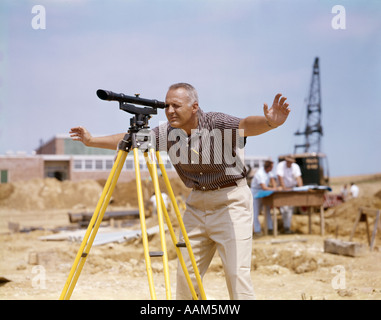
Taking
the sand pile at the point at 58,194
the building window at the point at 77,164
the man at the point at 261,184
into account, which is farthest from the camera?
the building window at the point at 77,164

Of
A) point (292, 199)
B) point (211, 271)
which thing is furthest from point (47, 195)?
point (211, 271)

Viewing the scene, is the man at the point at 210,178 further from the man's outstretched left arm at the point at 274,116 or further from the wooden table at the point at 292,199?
the wooden table at the point at 292,199

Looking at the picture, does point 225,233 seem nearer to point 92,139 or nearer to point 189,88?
point 189,88

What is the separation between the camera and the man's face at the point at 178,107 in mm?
2791

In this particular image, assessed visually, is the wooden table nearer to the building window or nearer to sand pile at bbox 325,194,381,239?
sand pile at bbox 325,194,381,239

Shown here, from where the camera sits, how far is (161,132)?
3.04 meters

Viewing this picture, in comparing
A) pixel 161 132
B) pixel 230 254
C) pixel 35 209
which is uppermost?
pixel 161 132

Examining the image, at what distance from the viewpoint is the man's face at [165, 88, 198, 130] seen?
279 cm

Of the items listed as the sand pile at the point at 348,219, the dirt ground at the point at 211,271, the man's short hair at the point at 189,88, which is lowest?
the dirt ground at the point at 211,271

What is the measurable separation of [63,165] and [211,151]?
41.4 metres

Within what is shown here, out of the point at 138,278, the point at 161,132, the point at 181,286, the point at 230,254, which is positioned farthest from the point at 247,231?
the point at 138,278

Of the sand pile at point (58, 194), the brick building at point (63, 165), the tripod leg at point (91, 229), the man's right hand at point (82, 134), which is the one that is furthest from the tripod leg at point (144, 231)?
the brick building at point (63, 165)
